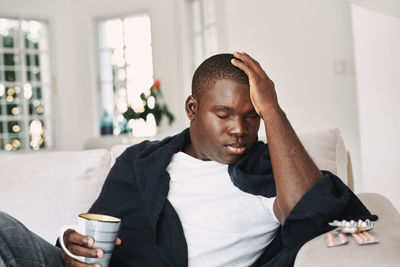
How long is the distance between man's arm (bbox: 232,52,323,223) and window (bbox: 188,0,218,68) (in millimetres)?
3971

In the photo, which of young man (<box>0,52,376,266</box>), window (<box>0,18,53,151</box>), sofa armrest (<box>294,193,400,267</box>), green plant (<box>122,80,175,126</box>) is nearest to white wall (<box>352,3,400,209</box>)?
young man (<box>0,52,376,266</box>)

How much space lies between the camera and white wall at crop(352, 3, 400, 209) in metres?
2.96

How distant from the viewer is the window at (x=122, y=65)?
21.2 feet

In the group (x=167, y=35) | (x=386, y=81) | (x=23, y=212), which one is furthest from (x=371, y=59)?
(x=167, y=35)

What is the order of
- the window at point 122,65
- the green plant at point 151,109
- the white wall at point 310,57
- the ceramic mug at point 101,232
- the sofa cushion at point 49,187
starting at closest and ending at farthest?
the ceramic mug at point 101,232
the sofa cushion at point 49,187
the white wall at point 310,57
the green plant at point 151,109
the window at point 122,65

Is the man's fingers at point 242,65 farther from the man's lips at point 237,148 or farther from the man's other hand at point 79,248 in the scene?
the man's other hand at point 79,248

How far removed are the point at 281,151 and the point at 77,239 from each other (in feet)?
1.68

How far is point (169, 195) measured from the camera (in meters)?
1.46

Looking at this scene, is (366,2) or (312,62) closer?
(366,2)

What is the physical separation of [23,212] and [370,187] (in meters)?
2.20

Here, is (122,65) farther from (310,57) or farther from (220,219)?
(220,219)

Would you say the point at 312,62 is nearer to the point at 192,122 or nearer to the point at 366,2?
the point at 366,2

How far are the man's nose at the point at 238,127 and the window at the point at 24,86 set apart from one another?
223 inches

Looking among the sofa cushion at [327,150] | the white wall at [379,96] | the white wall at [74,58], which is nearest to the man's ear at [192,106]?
the sofa cushion at [327,150]
